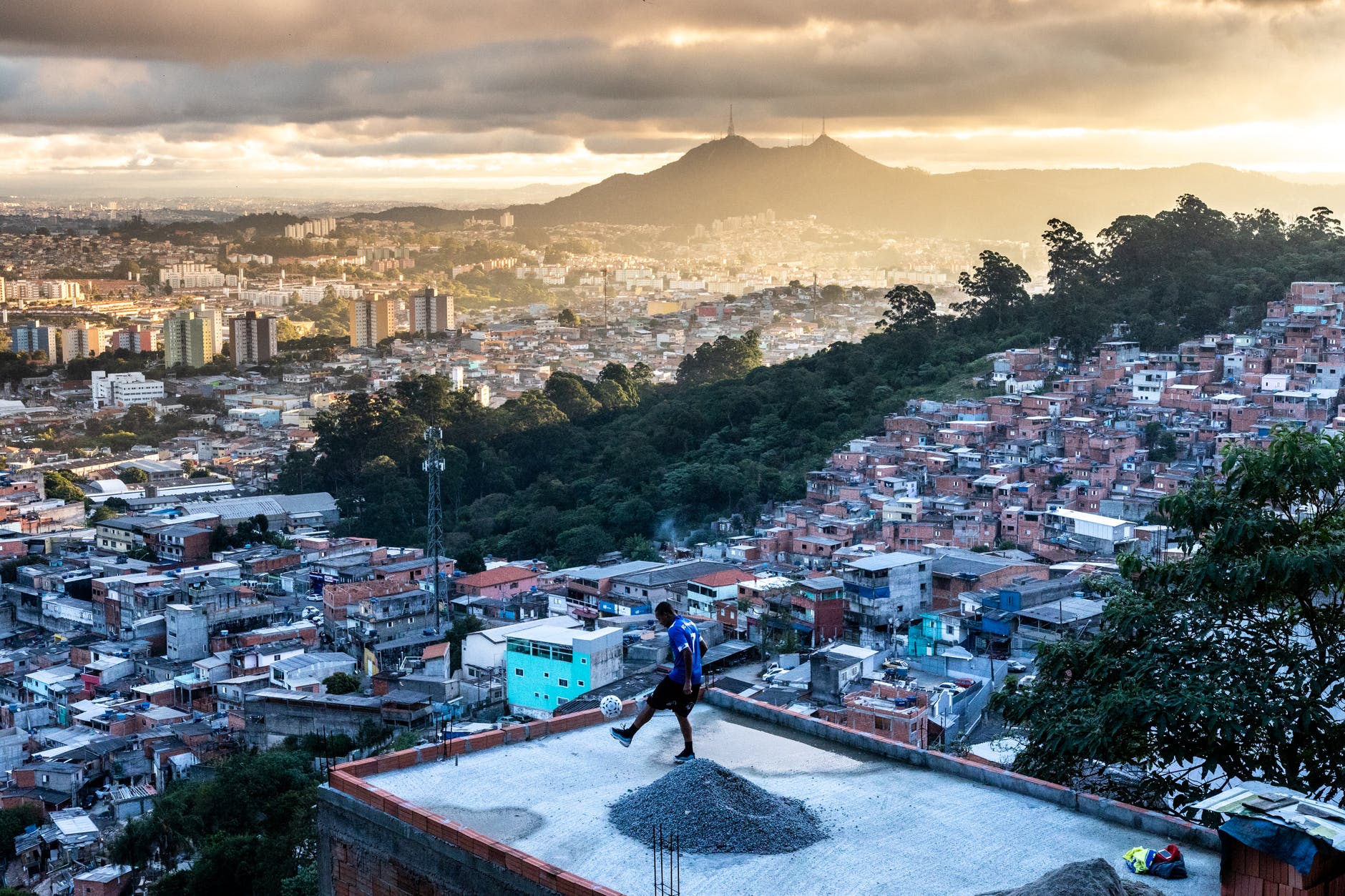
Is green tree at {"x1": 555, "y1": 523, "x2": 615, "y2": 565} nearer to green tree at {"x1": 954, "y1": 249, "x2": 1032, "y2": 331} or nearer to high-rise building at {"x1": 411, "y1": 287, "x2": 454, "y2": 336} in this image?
green tree at {"x1": 954, "y1": 249, "x2": 1032, "y2": 331}

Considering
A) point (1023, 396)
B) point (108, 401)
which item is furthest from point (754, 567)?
point (108, 401)

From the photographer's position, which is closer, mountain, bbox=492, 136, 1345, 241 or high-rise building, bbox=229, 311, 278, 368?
high-rise building, bbox=229, 311, 278, 368

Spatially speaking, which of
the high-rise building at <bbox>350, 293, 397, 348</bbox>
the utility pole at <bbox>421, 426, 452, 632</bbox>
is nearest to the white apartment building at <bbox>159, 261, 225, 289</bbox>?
the high-rise building at <bbox>350, 293, 397, 348</bbox>

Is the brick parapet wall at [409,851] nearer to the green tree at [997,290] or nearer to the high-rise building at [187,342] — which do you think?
the green tree at [997,290]

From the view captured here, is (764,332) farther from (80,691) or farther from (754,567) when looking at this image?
(80,691)

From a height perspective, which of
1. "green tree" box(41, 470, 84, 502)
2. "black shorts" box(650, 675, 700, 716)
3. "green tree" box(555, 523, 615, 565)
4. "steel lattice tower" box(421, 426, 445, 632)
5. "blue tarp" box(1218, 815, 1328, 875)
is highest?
"blue tarp" box(1218, 815, 1328, 875)

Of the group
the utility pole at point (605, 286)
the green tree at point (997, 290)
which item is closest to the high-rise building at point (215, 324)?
the utility pole at point (605, 286)
